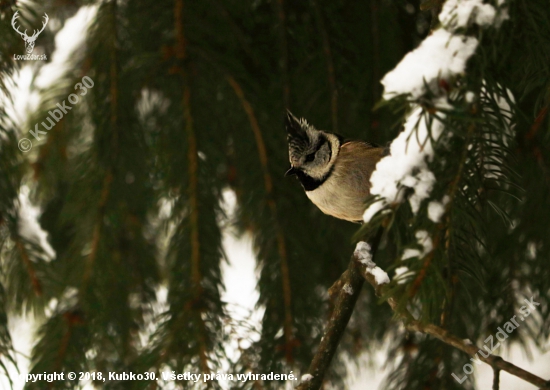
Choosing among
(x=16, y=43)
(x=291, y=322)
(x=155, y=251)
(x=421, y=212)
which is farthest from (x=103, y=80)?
(x=421, y=212)

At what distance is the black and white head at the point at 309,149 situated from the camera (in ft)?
4.75

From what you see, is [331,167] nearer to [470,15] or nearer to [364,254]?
[364,254]

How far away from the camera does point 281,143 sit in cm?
162

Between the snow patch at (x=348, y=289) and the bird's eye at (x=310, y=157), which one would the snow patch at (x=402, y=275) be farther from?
the bird's eye at (x=310, y=157)

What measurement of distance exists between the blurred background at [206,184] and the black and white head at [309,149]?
5 cm

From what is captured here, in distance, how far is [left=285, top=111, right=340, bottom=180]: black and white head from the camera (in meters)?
1.45

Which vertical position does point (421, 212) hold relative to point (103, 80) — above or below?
below

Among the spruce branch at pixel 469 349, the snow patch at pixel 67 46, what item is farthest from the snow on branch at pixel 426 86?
the snow patch at pixel 67 46

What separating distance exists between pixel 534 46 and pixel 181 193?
0.91 metres

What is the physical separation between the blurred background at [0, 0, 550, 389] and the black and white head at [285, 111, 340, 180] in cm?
5

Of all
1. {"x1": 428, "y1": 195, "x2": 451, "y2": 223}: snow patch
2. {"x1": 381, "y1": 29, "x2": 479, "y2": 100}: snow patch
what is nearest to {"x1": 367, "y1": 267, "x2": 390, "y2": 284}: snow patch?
{"x1": 428, "y1": 195, "x2": 451, "y2": 223}: snow patch

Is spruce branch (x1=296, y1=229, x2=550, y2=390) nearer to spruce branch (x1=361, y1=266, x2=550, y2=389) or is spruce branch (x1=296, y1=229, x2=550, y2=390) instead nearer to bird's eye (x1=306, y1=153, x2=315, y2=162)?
spruce branch (x1=361, y1=266, x2=550, y2=389)

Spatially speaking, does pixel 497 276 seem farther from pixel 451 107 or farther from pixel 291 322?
pixel 451 107

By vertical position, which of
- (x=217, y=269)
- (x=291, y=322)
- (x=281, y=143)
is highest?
(x=281, y=143)
